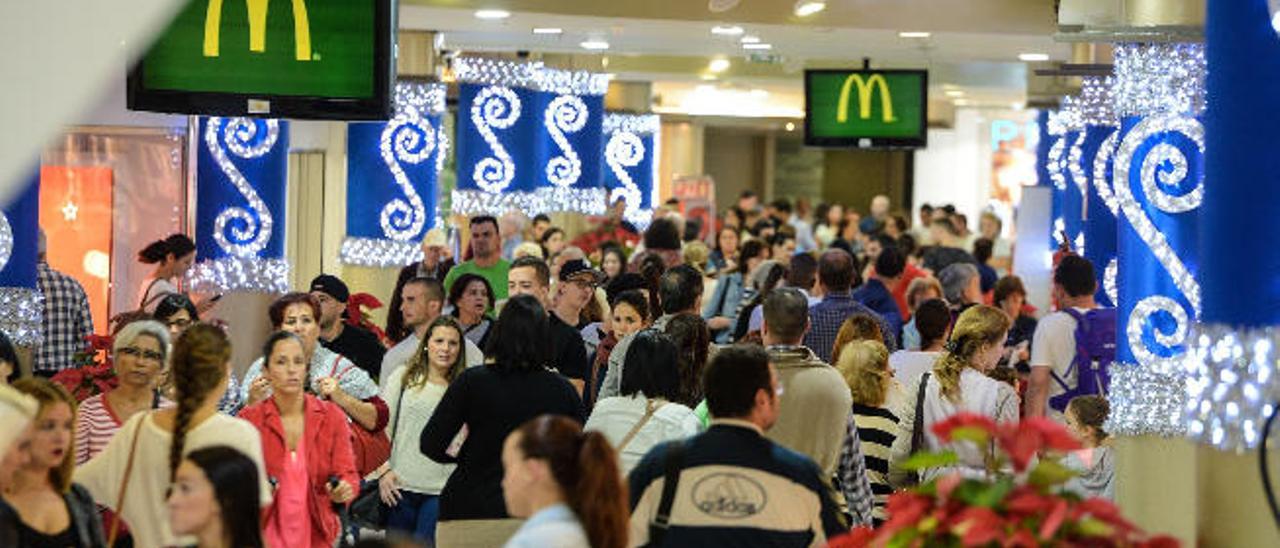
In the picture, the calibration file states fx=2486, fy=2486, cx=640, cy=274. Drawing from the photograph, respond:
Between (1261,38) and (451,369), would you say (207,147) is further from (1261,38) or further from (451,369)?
(1261,38)

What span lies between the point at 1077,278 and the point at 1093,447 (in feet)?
7.71

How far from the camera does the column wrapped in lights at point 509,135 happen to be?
20.6 m

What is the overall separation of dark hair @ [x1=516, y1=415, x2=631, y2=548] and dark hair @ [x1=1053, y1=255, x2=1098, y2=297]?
268 inches

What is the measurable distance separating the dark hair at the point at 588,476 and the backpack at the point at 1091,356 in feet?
21.7

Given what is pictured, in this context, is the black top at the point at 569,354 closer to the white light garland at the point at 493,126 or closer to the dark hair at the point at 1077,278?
the dark hair at the point at 1077,278

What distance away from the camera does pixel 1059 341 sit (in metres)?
12.1

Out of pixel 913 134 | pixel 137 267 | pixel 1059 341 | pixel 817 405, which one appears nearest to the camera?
pixel 817 405

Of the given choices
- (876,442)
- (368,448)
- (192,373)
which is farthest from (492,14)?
(192,373)

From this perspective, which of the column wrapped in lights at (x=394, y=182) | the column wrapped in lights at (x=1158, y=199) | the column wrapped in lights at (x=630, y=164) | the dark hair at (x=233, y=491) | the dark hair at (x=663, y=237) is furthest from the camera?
the column wrapped in lights at (x=630, y=164)

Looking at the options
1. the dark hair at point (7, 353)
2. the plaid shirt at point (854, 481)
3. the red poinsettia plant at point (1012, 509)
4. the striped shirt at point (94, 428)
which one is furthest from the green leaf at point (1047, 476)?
the dark hair at point (7, 353)

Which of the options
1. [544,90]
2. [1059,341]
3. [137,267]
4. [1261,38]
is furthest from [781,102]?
[1261,38]

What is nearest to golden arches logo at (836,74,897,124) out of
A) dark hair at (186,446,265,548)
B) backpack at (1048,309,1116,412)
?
backpack at (1048,309,1116,412)

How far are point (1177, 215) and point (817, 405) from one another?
2025 mm

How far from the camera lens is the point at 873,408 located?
368 inches
